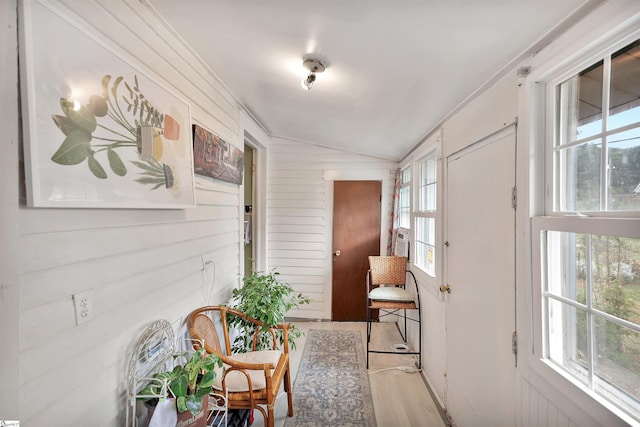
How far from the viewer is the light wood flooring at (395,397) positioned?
2.06 m

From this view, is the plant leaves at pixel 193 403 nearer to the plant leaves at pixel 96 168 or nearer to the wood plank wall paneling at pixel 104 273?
the wood plank wall paneling at pixel 104 273

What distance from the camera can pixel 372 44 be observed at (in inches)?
55.4

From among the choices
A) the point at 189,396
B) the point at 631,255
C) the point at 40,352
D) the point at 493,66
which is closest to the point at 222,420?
the point at 189,396

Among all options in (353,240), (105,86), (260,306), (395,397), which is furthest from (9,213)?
(353,240)

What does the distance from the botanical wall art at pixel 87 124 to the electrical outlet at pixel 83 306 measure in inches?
12.6

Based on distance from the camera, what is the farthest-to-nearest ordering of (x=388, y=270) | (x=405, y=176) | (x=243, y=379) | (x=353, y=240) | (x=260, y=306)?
1. (x=353, y=240)
2. (x=405, y=176)
3. (x=388, y=270)
4. (x=260, y=306)
5. (x=243, y=379)

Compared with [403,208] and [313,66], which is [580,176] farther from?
[403,208]

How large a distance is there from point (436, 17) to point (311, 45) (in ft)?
2.12

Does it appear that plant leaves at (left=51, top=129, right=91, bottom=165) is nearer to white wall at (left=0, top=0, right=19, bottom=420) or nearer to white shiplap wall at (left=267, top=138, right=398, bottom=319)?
white wall at (left=0, top=0, right=19, bottom=420)

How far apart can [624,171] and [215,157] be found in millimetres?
2078

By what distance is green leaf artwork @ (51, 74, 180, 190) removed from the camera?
0.91 meters

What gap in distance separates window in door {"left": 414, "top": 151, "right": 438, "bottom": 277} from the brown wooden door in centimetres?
92

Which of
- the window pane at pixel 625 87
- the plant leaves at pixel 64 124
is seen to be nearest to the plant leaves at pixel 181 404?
the plant leaves at pixel 64 124

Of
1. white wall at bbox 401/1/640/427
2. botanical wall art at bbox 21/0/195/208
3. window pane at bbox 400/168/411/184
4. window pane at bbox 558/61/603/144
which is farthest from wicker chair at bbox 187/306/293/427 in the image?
window pane at bbox 400/168/411/184
